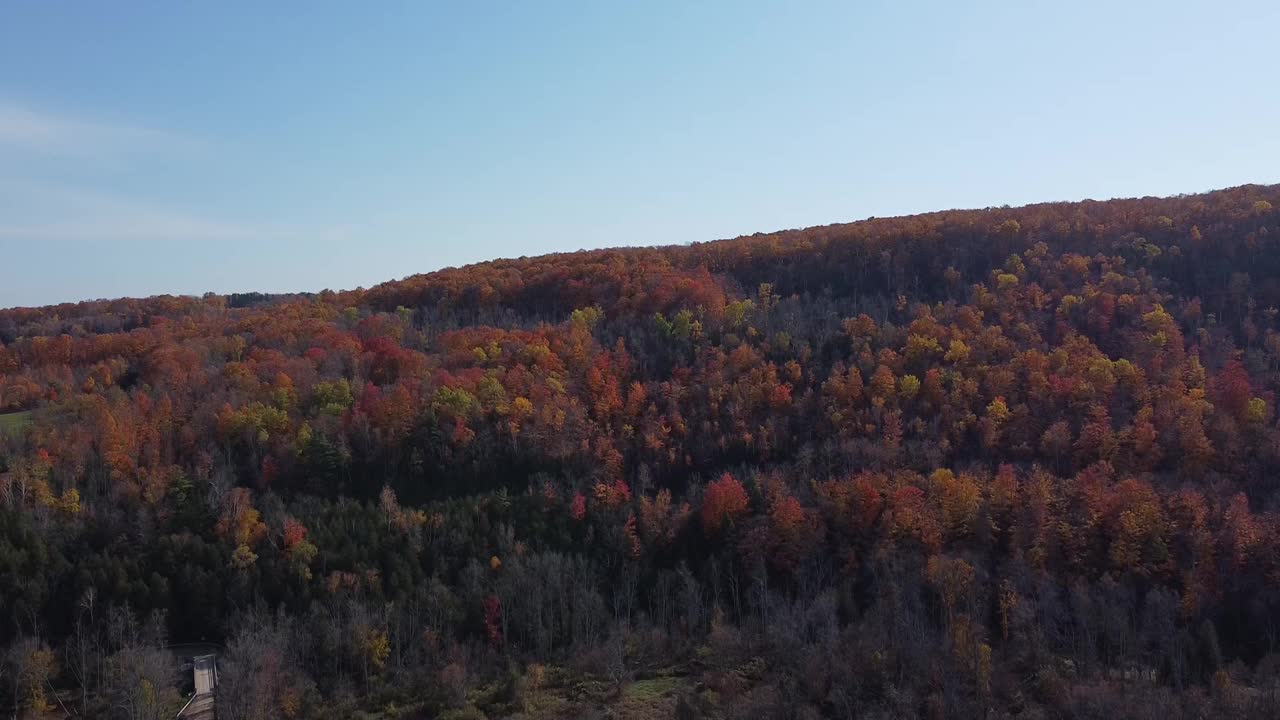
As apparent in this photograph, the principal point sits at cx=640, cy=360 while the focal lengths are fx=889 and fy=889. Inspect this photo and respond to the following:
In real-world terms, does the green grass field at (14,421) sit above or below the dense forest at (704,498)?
above

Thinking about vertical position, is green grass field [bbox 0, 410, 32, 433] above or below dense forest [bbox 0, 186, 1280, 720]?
above

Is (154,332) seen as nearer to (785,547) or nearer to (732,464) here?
(732,464)

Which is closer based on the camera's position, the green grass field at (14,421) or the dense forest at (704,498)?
the dense forest at (704,498)

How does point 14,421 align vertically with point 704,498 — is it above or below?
above

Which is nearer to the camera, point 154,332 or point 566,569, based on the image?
point 566,569

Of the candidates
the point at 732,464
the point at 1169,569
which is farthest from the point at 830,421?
→ the point at 1169,569

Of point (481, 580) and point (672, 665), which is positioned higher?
point (481, 580)

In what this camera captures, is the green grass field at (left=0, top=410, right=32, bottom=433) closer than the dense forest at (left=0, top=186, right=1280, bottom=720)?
No

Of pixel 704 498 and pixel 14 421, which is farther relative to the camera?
pixel 14 421
